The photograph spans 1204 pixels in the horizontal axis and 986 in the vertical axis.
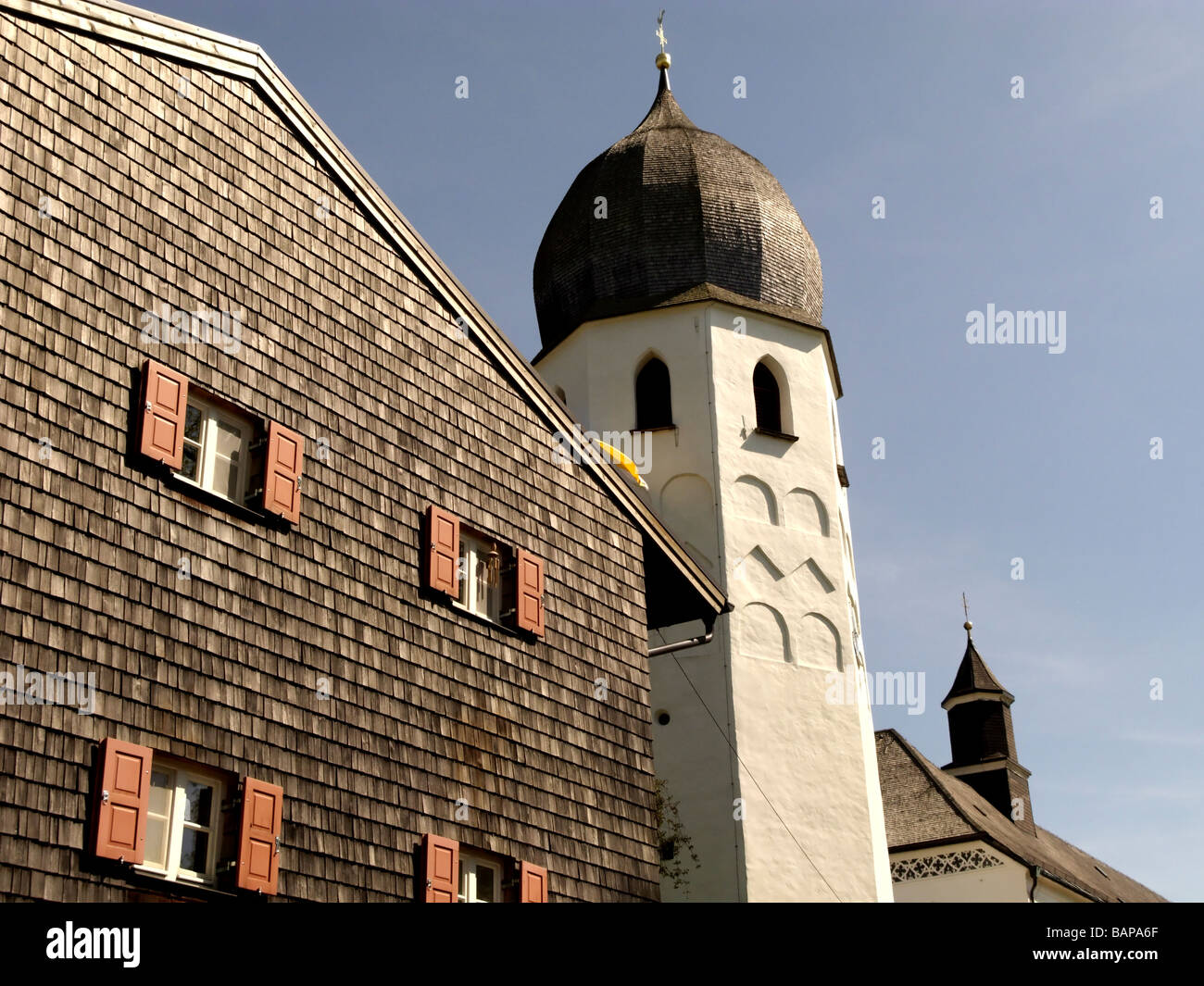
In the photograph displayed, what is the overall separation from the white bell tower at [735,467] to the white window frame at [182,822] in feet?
44.8

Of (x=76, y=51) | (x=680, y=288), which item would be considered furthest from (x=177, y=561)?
(x=680, y=288)

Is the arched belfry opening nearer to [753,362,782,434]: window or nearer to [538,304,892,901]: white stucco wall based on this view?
[753,362,782,434]: window

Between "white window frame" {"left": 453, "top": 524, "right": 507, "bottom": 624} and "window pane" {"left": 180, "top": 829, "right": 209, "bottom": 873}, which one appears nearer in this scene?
"window pane" {"left": 180, "top": 829, "right": 209, "bottom": 873}

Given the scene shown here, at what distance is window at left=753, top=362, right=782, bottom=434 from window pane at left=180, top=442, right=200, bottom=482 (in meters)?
17.1

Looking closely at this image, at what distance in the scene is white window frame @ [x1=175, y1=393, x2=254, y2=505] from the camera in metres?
12.9

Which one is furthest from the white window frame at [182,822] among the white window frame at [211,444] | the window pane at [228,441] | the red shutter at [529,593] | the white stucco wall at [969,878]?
the white stucco wall at [969,878]

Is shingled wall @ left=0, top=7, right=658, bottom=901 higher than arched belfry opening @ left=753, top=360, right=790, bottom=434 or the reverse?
the reverse

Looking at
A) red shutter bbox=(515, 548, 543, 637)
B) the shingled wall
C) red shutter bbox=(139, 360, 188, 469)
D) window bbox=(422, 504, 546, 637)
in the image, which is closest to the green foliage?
the shingled wall

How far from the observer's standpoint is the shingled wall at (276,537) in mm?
11367

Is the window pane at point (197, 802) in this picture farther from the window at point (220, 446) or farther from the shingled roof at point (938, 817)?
the shingled roof at point (938, 817)

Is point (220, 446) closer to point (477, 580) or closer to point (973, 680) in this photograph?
point (477, 580)
